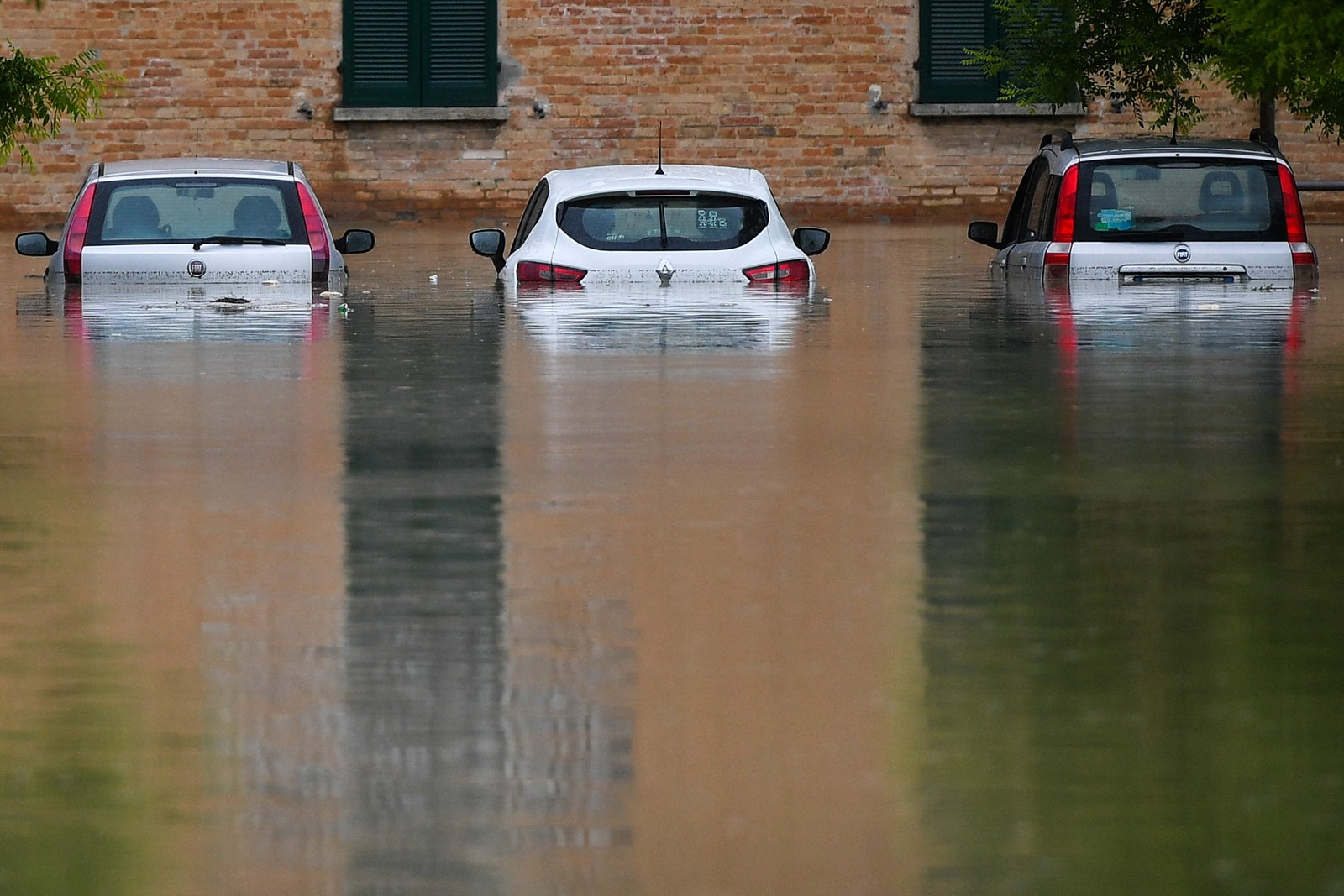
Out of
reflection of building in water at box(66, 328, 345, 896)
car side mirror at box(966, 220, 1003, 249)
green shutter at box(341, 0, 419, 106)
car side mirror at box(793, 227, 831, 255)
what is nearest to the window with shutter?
green shutter at box(341, 0, 419, 106)

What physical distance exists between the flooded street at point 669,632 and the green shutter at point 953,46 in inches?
936

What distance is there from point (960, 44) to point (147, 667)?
3291 cm

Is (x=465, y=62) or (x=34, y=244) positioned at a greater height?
(x=465, y=62)

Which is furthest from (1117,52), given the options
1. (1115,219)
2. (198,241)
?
(198,241)

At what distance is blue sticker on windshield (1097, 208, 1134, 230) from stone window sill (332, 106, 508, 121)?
759 inches

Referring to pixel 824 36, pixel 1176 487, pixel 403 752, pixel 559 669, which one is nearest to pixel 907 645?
pixel 559 669

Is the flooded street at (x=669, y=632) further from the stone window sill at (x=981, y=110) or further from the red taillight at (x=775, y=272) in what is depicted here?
the stone window sill at (x=981, y=110)

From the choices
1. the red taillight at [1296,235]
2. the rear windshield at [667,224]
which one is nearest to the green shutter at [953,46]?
the red taillight at [1296,235]

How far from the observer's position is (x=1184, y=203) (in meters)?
19.6

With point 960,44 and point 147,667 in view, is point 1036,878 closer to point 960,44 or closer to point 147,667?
point 147,667

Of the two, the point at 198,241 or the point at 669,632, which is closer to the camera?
the point at 669,632

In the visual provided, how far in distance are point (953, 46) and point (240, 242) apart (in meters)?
21.0

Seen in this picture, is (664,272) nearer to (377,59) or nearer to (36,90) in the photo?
(36,90)

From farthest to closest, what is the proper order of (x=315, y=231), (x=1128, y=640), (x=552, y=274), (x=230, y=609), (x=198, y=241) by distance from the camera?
(x=198, y=241) → (x=315, y=231) → (x=552, y=274) → (x=230, y=609) → (x=1128, y=640)
